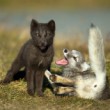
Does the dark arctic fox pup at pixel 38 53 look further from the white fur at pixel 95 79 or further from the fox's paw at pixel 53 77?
the white fur at pixel 95 79

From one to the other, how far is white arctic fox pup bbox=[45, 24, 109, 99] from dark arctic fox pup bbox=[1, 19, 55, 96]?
25 cm

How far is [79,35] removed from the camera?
1938cm

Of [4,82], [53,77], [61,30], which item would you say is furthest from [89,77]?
[61,30]

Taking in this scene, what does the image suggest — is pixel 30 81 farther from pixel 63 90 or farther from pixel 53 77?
pixel 63 90

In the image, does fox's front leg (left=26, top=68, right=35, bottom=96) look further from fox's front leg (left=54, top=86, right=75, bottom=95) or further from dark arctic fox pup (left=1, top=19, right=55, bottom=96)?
fox's front leg (left=54, top=86, right=75, bottom=95)

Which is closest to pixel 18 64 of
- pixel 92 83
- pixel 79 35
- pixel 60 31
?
pixel 92 83

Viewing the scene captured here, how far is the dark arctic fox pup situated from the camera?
413 inches

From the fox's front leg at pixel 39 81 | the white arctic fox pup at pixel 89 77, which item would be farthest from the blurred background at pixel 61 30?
the white arctic fox pup at pixel 89 77

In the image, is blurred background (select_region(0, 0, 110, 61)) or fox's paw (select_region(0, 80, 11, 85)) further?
blurred background (select_region(0, 0, 110, 61))

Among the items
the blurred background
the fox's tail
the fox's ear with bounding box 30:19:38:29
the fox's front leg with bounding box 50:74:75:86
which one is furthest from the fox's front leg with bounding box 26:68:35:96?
the blurred background

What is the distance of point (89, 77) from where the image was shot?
10516mm

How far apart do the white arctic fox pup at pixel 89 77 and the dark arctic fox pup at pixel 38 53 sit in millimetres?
246

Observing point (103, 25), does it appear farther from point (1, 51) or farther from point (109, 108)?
point (109, 108)

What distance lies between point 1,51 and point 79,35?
402 cm
